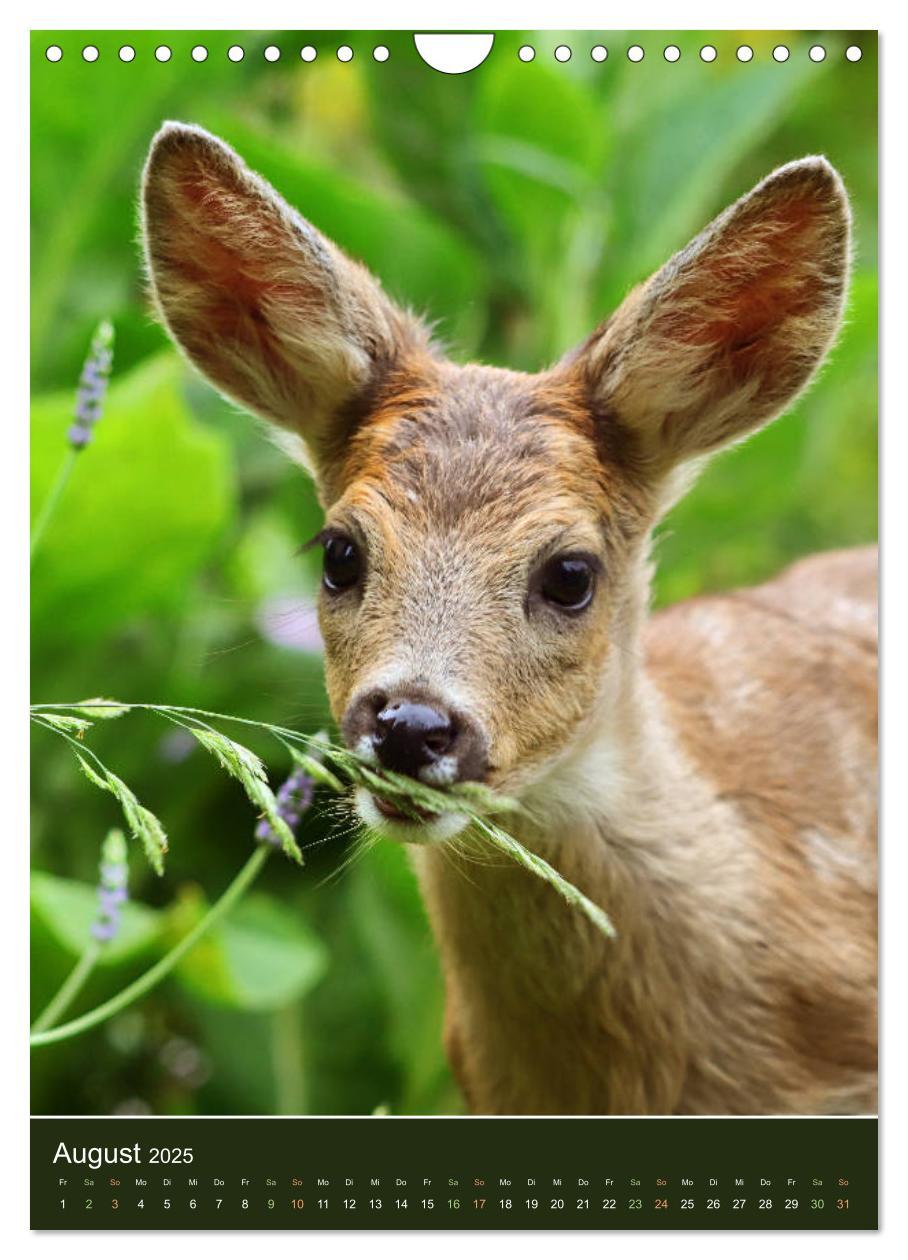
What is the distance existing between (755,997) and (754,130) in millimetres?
2728

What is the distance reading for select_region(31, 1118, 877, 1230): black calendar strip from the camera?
11.8 ft

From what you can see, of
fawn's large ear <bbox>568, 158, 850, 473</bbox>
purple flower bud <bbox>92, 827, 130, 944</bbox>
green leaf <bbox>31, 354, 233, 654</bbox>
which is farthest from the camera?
green leaf <bbox>31, 354, 233, 654</bbox>

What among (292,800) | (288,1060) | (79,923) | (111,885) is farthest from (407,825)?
(288,1060)

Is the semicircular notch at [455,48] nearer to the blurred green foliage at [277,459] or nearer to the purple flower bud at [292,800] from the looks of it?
the blurred green foliage at [277,459]

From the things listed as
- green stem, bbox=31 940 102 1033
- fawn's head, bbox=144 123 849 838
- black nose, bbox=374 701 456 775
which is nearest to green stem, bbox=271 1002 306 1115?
green stem, bbox=31 940 102 1033

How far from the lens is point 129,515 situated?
4.98 m

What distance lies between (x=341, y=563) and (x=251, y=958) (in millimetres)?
1795

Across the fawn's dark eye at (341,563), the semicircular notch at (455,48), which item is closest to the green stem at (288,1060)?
the fawn's dark eye at (341,563)

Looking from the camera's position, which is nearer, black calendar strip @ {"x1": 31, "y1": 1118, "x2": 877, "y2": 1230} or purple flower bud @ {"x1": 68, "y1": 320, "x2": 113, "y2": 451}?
purple flower bud @ {"x1": 68, "y1": 320, "x2": 113, "y2": 451}

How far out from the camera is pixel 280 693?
5.46 m

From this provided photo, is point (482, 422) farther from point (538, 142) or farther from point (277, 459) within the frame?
point (277, 459)

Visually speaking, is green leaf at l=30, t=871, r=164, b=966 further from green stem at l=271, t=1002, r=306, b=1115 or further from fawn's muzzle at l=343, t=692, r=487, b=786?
fawn's muzzle at l=343, t=692, r=487, b=786

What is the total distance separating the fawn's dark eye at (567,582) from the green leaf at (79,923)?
52.2 inches

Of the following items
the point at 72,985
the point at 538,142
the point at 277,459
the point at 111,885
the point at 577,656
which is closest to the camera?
the point at 111,885
